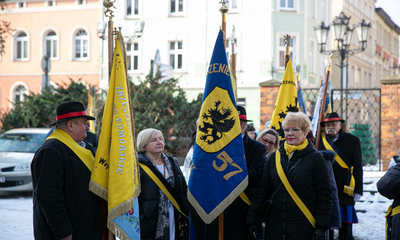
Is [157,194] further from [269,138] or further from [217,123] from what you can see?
[269,138]

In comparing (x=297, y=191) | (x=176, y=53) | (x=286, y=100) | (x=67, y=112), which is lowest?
(x=297, y=191)

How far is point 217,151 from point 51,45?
30.1 m

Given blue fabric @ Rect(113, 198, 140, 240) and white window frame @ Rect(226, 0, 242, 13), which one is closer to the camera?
blue fabric @ Rect(113, 198, 140, 240)

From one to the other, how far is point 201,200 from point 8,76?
104ft

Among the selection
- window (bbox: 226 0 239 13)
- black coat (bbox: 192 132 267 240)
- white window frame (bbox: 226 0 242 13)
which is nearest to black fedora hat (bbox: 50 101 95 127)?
black coat (bbox: 192 132 267 240)

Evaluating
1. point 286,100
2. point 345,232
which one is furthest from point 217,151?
point 345,232

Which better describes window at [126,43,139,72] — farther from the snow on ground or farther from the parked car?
the snow on ground

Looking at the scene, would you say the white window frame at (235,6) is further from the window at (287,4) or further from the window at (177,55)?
the window at (177,55)

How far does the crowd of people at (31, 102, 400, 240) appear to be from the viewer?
4.21 meters

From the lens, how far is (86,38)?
1275 inches

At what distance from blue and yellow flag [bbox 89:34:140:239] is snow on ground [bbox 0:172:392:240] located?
13.0ft

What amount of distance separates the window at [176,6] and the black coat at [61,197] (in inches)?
1028

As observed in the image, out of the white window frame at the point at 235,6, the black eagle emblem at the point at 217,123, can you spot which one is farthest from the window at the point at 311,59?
the black eagle emblem at the point at 217,123

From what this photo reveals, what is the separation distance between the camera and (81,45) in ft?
107
